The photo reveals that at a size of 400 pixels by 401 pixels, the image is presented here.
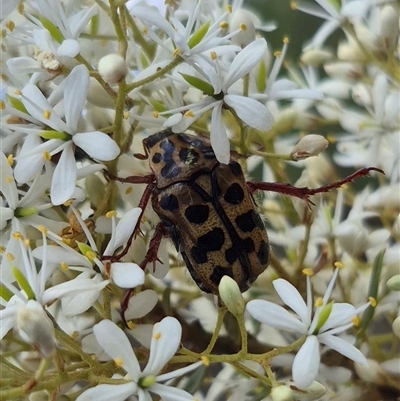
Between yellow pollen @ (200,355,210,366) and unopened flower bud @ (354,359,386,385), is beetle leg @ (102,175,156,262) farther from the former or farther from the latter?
unopened flower bud @ (354,359,386,385)

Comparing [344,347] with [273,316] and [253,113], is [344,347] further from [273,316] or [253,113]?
[253,113]

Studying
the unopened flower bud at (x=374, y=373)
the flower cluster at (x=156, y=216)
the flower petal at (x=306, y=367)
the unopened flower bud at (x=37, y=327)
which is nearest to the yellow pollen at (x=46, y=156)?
the flower cluster at (x=156, y=216)

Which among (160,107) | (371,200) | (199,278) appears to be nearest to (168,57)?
(160,107)

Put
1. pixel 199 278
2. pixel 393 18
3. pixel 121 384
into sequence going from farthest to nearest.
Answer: pixel 393 18 < pixel 199 278 < pixel 121 384

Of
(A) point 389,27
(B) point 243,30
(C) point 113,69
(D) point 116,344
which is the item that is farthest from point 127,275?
(A) point 389,27

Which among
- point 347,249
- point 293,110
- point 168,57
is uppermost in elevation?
point 168,57

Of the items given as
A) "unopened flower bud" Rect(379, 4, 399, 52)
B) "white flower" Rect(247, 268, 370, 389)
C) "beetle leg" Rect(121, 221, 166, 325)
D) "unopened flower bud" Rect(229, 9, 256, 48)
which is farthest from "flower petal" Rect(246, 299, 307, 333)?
"unopened flower bud" Rect(379, 4, 399, 52)

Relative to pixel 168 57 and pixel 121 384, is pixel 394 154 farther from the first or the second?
pixel 121 384
